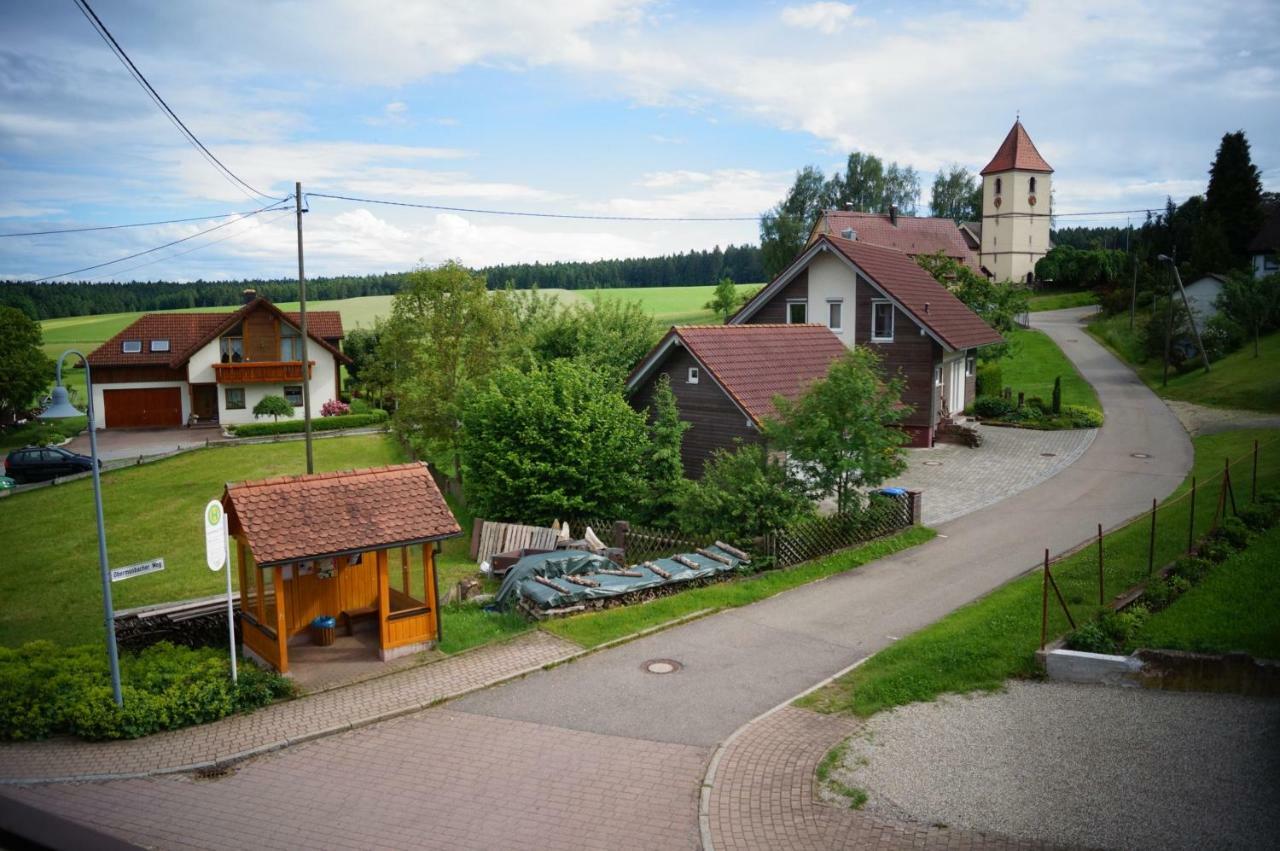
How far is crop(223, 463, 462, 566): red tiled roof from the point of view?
15.0m

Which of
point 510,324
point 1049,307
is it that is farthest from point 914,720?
point 1049,307

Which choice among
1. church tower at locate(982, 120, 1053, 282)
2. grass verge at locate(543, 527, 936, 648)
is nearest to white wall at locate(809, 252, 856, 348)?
grass verge at locate(543, 527, 936, 648)

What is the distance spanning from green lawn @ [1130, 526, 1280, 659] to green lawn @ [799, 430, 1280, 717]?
133 centimetres

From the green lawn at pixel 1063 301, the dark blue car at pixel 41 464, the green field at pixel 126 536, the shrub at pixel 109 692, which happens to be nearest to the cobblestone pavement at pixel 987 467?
the green field at pixel 126 536

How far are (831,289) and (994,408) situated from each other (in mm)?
9269

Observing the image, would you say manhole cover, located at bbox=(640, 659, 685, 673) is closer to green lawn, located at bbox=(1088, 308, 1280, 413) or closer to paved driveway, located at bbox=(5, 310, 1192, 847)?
paved driveway, located at bbox=(5, 310, 1192, 847)

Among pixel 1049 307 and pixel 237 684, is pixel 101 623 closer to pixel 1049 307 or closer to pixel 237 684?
pixel 237 684

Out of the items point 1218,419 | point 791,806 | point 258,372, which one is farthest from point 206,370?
point 1218,419

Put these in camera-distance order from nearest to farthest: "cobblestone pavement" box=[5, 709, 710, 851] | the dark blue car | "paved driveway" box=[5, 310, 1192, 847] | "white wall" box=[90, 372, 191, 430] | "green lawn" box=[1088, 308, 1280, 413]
A: "cobblestone pavement" box=[5, 709, 710, 851] < "paved driveway" box=[5, 310, 1192, 847] < the dark blue car < "green lawn" box=[1088, 308, 1280, 413] < "white wall" box=[90, 372, 191, 430]

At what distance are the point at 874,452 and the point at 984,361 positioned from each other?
1057 inches

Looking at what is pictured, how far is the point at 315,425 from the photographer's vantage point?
162 ft

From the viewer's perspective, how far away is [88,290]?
73.8 m

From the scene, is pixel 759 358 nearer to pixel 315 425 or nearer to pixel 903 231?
pixel 315 425

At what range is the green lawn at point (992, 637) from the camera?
43.1 ft
